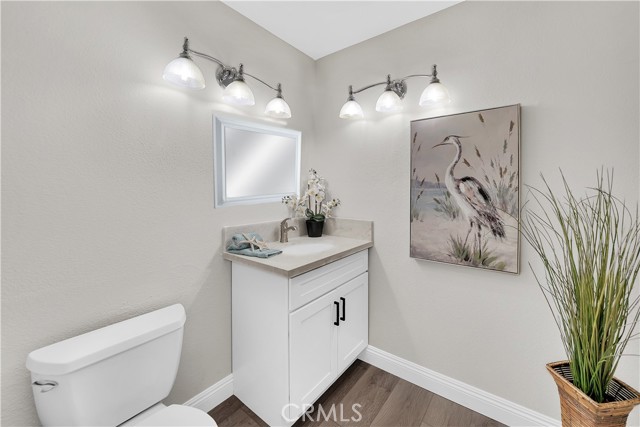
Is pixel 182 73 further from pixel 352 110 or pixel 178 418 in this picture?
pixel 178 418

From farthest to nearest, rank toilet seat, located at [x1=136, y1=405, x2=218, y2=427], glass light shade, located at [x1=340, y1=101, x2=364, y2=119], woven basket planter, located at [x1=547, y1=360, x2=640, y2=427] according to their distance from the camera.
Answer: glass light shade, located at [x1=340, y1=101, x2=364, y2=119], toilet seat, located at [x1=136, y1=405, x2=218, y2=427], woven basket planter, located at [x1=547, y1=360, x2=640, y2=427]

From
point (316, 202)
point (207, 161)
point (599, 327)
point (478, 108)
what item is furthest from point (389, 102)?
point (599, 327)

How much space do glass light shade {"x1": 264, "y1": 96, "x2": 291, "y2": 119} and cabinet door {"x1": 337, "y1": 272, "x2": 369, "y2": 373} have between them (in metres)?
1.21

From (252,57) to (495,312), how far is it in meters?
2.17

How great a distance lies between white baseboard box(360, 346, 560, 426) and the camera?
4.81 feet

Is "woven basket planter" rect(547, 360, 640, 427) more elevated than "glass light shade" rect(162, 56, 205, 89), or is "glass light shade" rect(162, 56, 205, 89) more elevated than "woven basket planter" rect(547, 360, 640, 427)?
"glass light shade" rect(162, 56, 205, 89)

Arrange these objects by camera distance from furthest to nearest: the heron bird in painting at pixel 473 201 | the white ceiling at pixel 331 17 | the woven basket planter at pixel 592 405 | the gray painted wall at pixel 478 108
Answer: the white ceiling at pixel 331 17 → the heron bird in painting at pixel 473 201 → the gray painted wall at pixel 478 108 → the woven basket planter at pixel 592 405

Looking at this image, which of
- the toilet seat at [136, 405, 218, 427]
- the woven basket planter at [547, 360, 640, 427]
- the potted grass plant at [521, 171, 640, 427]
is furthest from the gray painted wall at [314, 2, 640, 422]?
the toilet seat at [136, 405, 218, 427]

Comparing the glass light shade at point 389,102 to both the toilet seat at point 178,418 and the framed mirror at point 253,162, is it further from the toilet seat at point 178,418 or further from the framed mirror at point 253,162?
the toilet seat at point 178,418

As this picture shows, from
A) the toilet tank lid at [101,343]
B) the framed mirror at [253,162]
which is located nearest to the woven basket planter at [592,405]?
the toilet tank lid at [101,343]

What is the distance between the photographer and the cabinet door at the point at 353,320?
68.6 inches

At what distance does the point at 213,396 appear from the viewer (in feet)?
5.25

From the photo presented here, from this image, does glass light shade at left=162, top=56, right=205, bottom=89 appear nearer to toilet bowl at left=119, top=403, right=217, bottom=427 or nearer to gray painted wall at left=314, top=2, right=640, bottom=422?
gray painted wall at left=314, top=2, right=640, bottom=422

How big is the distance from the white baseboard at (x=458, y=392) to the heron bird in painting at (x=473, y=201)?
84 cm
